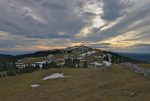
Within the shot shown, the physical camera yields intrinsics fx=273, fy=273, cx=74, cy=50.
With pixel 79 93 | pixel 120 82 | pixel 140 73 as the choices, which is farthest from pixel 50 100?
pixel 140 73

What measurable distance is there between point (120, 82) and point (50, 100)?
1320 cm

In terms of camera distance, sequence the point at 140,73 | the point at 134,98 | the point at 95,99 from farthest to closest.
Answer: the point at 140,73
the point at 95,99
the point at 134,98

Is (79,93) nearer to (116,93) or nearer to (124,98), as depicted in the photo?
(116,93)

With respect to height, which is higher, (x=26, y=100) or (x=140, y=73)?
(x=140, y=73)

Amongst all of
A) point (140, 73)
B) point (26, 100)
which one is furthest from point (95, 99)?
point (140, 73)

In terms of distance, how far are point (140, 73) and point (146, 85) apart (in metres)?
14.3

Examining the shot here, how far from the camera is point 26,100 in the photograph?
49.4 metres

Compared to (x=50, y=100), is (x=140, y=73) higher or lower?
higher

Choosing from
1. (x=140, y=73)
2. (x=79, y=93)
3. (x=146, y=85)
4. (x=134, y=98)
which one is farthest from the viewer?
(x=140, y=73)

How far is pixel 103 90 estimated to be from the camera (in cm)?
4547

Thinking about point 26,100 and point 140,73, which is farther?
point 140,73

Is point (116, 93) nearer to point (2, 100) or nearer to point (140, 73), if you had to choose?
point (140, 73)

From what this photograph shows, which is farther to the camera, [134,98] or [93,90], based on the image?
[93,90]

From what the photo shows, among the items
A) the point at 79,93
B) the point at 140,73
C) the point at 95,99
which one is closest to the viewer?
the point at 95,99
